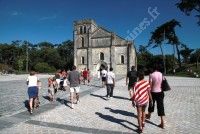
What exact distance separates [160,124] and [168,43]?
2235 inches

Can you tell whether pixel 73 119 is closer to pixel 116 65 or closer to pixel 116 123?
pixel 116 123

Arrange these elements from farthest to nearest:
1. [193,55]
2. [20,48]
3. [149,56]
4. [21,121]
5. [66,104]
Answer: [20,48]
[149,56]
[193,55]
[66,104]
[21,121]

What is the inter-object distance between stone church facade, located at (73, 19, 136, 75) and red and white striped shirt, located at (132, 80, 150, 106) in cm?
5094

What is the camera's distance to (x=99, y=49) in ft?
203

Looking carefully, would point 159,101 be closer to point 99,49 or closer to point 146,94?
point 146,94

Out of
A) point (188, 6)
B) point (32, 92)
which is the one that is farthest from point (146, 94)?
point (188, 6)

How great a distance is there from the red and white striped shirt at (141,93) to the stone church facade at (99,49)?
50.9 m

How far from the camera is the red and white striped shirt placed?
7.84 meters

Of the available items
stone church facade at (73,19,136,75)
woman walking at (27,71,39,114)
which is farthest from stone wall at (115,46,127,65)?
woman walking at (27,71,39,114)

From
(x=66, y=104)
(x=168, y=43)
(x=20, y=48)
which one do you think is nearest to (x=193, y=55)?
(x=168, y=43)

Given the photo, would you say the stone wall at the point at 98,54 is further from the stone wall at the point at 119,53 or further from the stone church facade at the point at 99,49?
the stone wall at the point at 119,53

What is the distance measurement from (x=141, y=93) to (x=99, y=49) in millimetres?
54279

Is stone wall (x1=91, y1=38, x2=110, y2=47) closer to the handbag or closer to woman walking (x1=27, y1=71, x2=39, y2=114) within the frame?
woman walking (x1=27, y1=71, x2=39, y2=114)

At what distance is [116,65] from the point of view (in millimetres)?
60062
